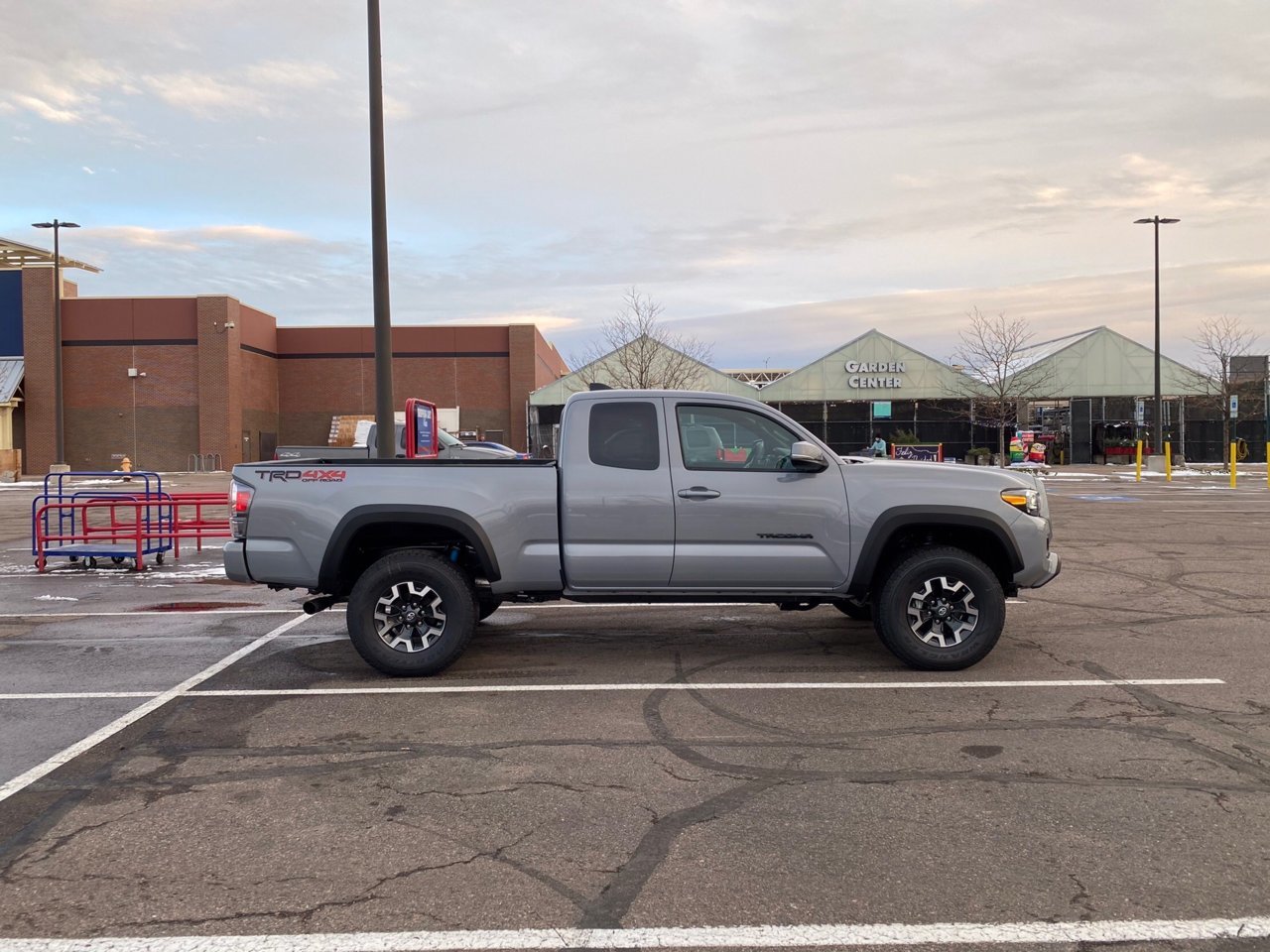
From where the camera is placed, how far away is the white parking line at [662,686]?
6504mm

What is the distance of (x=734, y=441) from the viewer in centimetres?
711

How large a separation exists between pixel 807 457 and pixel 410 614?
2.91m

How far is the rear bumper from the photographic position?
6895 millimetres

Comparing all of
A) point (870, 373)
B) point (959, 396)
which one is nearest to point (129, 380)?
point (870, 373)

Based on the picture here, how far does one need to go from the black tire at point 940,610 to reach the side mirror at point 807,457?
906mm

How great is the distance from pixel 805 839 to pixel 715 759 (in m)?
1.04

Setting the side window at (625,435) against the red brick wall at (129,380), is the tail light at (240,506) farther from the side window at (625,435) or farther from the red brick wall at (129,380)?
the red brick wall at (129,380)

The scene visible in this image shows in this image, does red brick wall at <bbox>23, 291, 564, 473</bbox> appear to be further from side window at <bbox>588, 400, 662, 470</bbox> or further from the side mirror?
the side mirror

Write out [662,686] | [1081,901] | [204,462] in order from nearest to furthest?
[1081,901]
[662,686]
[204,462]

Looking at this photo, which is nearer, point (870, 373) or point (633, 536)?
point (633, 536)

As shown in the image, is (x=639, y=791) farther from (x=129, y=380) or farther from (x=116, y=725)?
(x=129, y=380)

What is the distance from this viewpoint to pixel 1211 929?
333cm

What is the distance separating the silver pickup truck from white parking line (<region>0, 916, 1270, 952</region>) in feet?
11.6

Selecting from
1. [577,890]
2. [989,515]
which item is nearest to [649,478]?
[989,515]
